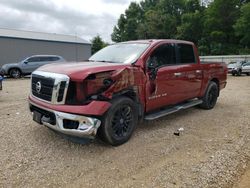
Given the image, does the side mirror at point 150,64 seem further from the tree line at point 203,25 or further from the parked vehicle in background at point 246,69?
the tree line at point 203,25

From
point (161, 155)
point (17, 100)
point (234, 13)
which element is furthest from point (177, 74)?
point (234, 13)

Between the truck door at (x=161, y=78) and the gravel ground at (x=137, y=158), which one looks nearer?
the gravel ground at (x=137, y=158)

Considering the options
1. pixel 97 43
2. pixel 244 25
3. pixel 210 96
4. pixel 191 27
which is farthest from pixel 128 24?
pixel 210 96

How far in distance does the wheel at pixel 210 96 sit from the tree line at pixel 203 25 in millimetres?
33089

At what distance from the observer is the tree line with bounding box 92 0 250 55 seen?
4056cm

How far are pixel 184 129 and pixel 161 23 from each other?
5092 cm

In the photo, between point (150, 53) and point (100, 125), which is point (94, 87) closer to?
point (100, 125)

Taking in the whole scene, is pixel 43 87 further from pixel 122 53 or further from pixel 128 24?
pixel 128 24

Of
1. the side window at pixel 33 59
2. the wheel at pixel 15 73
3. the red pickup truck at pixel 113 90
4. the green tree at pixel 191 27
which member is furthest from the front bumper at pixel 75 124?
the green tree at pixel 191 27

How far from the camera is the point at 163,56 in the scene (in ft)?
18.4

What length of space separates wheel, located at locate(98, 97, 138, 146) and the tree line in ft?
121

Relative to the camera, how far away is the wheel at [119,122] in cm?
423

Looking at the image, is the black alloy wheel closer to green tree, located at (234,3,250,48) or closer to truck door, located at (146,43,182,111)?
truck door, located at (146,43,182,111)

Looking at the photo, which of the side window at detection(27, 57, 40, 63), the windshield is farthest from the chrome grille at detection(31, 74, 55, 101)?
the side window at detection(27, 57, 40, 63)
